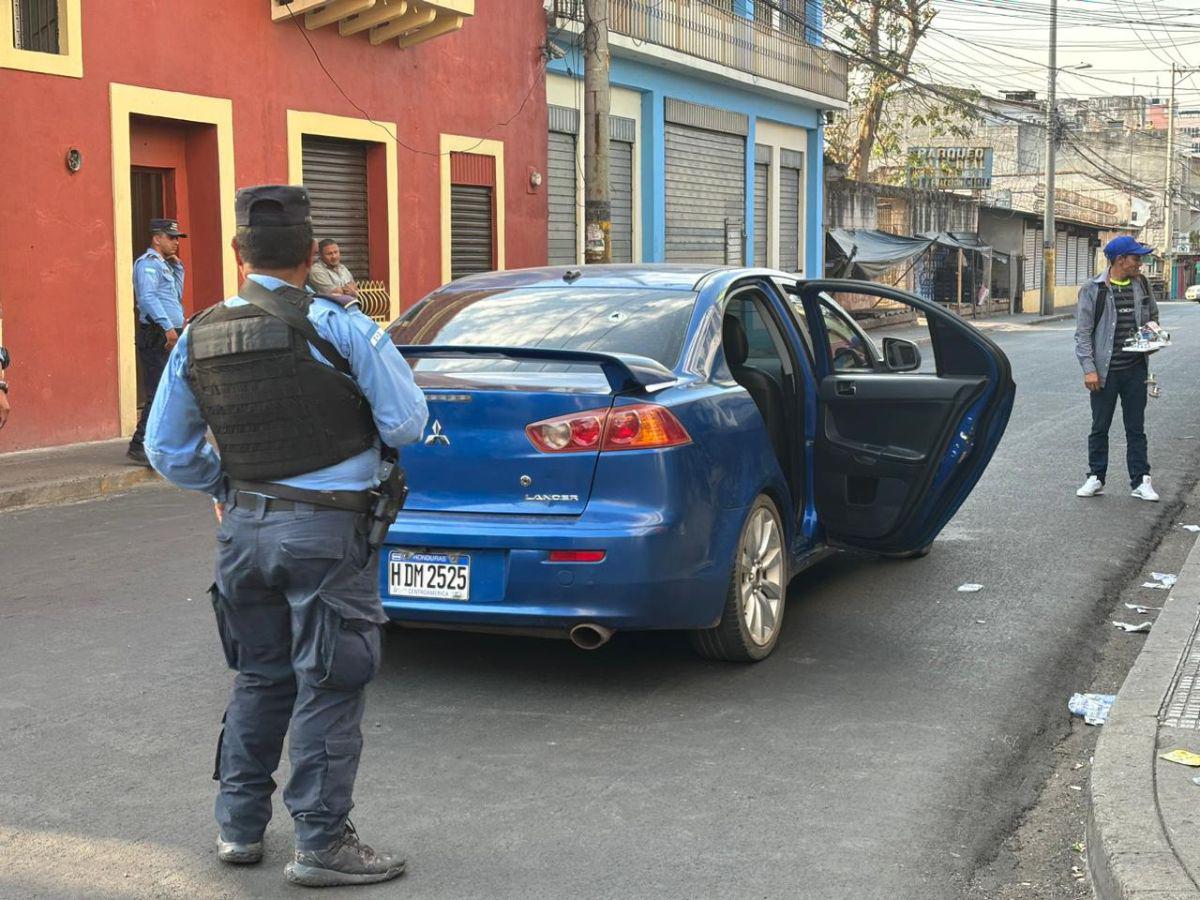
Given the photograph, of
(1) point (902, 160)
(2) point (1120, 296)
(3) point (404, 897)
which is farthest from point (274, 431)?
(1) point (902, 160)

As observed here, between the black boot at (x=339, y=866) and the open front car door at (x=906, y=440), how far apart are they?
3312 mm

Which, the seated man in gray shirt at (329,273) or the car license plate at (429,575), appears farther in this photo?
the seated man in gray shirt at (329,273)

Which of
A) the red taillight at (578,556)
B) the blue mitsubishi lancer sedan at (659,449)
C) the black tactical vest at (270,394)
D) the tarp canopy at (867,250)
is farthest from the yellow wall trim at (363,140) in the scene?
the tarp canopy at (867,250)

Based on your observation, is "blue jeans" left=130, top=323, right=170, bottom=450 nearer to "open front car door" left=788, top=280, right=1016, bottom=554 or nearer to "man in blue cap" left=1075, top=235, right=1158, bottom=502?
"open front car door" left=788, top=280, right=1016, bottom=554

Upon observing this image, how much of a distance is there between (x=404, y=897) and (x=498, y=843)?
39 centimetres

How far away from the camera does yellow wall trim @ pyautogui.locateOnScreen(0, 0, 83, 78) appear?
12.0 meters

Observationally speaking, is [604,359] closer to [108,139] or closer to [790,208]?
[108,139]

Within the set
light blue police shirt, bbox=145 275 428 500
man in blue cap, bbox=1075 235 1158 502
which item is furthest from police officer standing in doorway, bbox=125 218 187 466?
light blue police shirt, bbox=145 275 428 500

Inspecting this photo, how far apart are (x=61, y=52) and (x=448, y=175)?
621cm

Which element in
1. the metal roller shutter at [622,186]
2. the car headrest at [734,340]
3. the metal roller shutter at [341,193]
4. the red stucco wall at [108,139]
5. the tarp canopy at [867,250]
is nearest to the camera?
the car headrest at [734,340]

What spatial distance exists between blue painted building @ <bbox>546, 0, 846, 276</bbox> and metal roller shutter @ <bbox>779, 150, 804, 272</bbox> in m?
0.02

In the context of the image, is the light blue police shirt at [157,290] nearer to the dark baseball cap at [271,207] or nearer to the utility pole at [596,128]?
the utility pole at [596,128]

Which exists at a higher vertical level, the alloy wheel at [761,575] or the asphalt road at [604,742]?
the alloy wheel at [761,575]

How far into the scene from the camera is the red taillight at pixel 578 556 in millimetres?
5250
